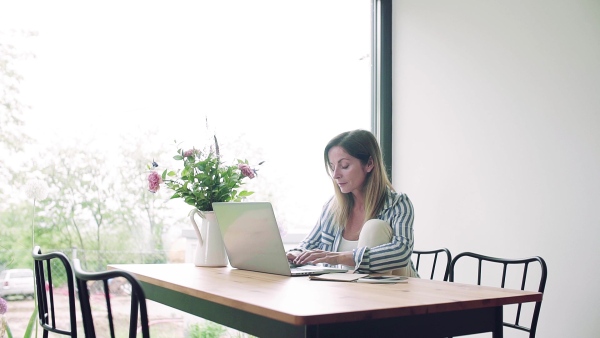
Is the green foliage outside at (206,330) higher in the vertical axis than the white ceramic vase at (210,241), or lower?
lower

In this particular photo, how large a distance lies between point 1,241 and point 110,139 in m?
0.64

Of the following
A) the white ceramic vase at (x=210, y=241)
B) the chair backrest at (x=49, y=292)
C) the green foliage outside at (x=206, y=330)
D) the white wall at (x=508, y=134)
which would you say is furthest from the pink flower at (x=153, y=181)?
Answer: the white wall at (x=508, y=134)

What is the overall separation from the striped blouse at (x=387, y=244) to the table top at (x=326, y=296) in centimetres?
21

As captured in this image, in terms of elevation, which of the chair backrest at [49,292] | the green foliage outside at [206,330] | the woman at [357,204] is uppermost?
the woman at [357,204]

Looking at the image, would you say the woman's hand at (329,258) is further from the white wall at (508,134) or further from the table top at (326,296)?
the white wall at (508,134)

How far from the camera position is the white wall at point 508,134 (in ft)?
8.81

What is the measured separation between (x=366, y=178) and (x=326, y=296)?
1174mm

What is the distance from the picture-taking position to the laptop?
1980mm

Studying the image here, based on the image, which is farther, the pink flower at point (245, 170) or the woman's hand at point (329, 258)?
the pink flower at point (245, 170)

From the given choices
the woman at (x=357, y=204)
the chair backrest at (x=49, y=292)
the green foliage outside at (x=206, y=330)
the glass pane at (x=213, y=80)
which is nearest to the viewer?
the chair backrest at (x=49, y=292)

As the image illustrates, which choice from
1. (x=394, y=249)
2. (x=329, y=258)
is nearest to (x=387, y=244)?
(x=394, y=249)

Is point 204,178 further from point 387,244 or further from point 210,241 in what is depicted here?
point 387,244

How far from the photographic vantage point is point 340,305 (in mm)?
1364

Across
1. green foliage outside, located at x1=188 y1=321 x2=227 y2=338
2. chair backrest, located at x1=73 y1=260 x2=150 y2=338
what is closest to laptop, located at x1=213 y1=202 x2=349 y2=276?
chair backrest, located at x1=73 y1=260 x2=150 y2=338
